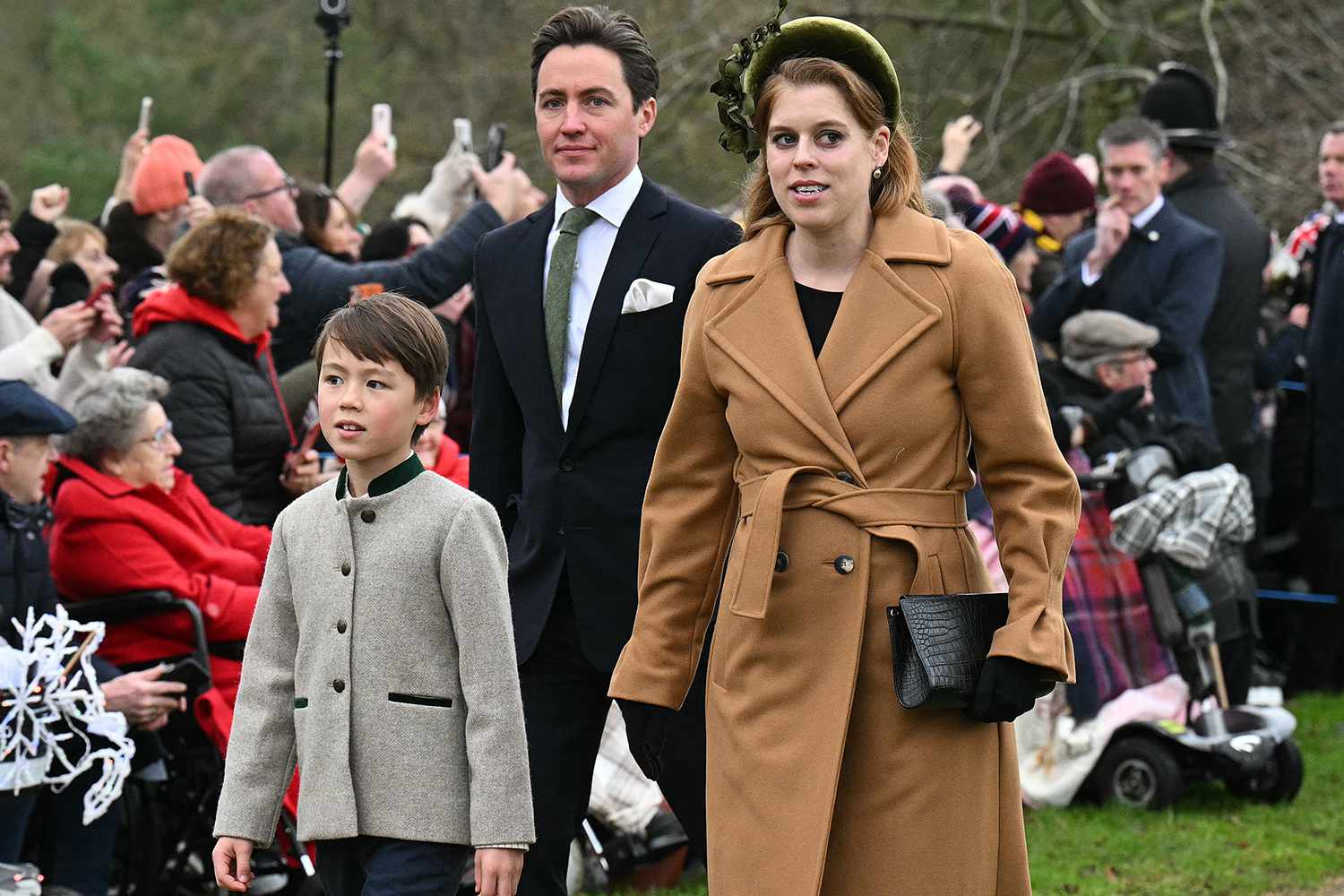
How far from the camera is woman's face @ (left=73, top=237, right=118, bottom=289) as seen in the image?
8102 millimetres

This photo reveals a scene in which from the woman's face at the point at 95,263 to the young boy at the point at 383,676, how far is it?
4381 mm

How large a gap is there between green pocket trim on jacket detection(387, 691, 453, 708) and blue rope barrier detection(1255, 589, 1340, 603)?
694cm

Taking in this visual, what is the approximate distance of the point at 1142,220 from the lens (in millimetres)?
8938

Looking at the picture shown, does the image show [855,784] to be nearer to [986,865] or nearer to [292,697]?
[986,865]

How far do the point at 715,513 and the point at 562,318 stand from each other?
0.86 meters

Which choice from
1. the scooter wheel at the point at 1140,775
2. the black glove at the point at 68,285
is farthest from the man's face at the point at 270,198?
the scooter wheel at the point at 1140,775

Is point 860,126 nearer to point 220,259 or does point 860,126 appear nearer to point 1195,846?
point 220,259

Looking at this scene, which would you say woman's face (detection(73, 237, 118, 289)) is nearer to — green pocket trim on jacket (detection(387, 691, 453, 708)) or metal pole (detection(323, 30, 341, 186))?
metal pole (detection(323, 30, 341, 186))

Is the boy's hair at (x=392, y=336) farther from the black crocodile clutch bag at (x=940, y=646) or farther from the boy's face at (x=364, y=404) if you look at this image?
the black crocodile clutch bag at (x=940, y=646)

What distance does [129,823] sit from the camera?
597cm

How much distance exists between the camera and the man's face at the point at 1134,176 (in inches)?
351

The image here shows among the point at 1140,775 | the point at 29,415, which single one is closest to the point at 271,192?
the point at 29,415

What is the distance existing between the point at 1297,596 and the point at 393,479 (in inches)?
275

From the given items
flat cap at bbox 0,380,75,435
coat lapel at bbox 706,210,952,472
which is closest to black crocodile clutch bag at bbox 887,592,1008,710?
coat lapel at bbox 706,210,952,472
